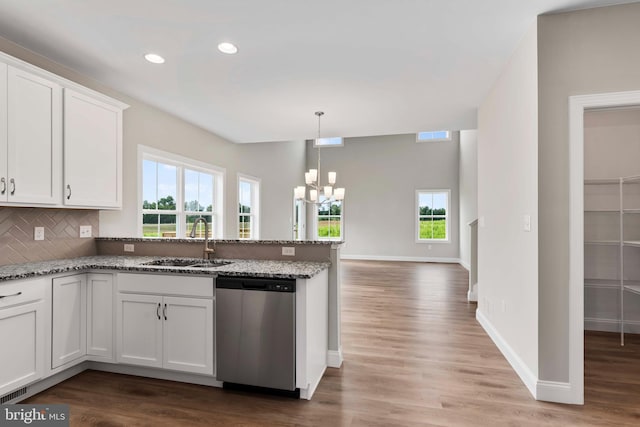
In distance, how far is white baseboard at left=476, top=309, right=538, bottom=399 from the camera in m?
2.37

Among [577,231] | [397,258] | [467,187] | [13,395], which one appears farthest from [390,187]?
[13,395]

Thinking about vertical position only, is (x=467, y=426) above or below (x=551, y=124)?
below

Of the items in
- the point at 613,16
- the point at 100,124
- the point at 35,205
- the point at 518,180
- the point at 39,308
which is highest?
the point at 613,16

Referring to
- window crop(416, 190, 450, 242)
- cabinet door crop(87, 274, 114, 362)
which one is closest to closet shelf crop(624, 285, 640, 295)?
cabinet door crop(87, 274, 114, 362)

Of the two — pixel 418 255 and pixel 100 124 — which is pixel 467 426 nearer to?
pixel 100 124

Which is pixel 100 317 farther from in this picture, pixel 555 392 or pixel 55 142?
pixel 555 392

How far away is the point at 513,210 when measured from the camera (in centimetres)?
A: 282

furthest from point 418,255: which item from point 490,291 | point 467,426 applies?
point 467,426

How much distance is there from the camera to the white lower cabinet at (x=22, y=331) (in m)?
2.11

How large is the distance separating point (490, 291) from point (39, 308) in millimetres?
4017

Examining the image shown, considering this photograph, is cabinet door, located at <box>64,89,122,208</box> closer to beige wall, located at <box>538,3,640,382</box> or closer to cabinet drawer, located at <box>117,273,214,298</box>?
cabinet drawer, located at <box>117,273,214,298</box>

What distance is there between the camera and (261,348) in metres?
2.32

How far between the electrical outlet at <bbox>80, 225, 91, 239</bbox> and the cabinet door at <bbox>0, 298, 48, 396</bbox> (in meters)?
1.04

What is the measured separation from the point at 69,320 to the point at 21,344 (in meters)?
0.34
